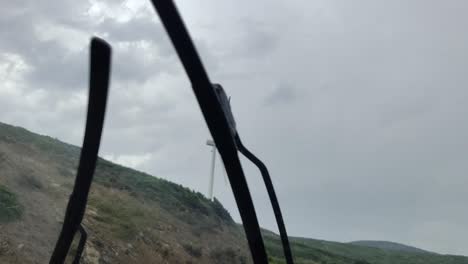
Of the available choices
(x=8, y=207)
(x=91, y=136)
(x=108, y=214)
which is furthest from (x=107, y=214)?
(x=91, y=136)

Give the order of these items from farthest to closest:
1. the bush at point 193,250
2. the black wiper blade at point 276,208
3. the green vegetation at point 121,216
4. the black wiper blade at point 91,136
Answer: the bush at point 193,250
the green vegetation at point 121,216
the black wiper blade at point 276,208
the black wiper blade at point 91,136

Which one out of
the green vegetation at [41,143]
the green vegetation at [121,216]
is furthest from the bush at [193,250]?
the green vegetation at [41,143]

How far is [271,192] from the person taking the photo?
517 centimetres

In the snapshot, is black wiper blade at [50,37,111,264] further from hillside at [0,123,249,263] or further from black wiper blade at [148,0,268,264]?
hillside at [0,123,249,263]

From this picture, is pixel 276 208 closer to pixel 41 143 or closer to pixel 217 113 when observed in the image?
pixel 217 113

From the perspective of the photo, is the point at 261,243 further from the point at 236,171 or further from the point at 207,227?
the point at 207,227

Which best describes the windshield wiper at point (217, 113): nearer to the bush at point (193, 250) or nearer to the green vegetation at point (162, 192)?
the bush at point (193, 250)

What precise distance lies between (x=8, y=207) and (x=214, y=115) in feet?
73.2

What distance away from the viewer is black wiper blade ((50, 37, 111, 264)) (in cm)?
330

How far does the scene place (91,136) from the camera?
4121mm

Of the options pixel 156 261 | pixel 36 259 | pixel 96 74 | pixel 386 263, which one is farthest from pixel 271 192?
pixel 386 263

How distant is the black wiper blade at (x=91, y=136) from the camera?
3303 millimetres

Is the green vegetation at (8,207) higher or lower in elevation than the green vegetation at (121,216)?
lower

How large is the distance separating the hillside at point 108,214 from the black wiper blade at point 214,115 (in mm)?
17565
